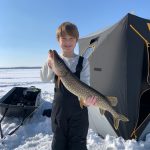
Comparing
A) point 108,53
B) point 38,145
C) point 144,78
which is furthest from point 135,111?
point 38,145

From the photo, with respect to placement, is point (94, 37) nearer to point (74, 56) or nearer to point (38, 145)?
point (38, 145)

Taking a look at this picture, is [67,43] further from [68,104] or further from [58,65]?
[68,104]

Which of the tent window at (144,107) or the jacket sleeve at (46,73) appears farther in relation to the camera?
the tent window at (144,107)

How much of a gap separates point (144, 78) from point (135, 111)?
0.69 m

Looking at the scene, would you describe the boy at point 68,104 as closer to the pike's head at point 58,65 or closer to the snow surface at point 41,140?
the pike's head at point 58,65

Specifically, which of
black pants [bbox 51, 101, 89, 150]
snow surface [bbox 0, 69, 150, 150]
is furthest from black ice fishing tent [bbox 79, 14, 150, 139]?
black pants [bbox 51, 101, 89, 150]

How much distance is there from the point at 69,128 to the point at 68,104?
264 mm

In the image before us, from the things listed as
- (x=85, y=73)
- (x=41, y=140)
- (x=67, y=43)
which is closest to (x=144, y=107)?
(x=41, y=140)

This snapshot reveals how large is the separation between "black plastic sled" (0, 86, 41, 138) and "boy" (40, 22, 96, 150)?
2.78 metres

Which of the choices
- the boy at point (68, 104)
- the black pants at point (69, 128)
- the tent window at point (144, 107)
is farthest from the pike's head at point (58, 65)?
the tent window at point (144, 107)

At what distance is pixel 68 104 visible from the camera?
302cm

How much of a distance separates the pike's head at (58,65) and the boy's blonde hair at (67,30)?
11.3 inches

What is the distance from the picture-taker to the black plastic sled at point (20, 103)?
21.4 ft

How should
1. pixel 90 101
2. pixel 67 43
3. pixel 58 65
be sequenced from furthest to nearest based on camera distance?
pixel 67 43 → pixel 90 101 → pixel 58 65
